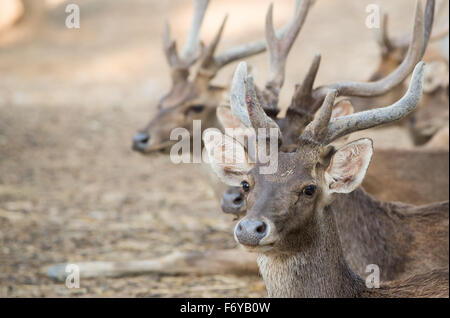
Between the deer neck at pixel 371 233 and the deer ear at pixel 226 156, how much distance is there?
1139 millimetres

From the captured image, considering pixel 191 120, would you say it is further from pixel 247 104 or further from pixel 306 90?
pixel 247 104

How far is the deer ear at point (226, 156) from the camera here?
13.6 ft

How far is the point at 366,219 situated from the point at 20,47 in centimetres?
1419

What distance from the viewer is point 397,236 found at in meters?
5.12

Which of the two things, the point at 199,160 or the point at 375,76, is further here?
the point at 375,76

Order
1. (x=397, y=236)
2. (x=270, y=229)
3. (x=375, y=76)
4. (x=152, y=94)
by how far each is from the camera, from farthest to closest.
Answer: (x=152, y=94) → (x=375, y=76) → (x=397, y=236) → (x=270, y=229)

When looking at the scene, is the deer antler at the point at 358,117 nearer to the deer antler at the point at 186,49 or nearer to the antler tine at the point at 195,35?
the deer antler at the point at 186,49

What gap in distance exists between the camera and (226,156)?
13.8 feet

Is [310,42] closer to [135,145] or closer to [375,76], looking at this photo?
[375,76]

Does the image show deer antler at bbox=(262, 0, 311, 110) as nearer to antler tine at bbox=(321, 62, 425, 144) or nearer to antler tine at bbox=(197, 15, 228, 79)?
antler tine at bbox=(197, 15, 228, 79)

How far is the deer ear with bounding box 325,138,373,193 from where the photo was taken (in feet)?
12.9

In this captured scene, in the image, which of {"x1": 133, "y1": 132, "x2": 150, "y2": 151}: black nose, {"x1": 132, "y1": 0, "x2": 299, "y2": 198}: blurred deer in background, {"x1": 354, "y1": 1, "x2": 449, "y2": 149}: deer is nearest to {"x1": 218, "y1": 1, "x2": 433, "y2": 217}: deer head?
{"x1": 132, "y1": 0, "x2": 299, "y2": 198}: blurred deer in background

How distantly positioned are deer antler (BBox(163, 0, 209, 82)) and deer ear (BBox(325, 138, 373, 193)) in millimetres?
3189

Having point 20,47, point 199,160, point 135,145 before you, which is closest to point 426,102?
point 199,160
